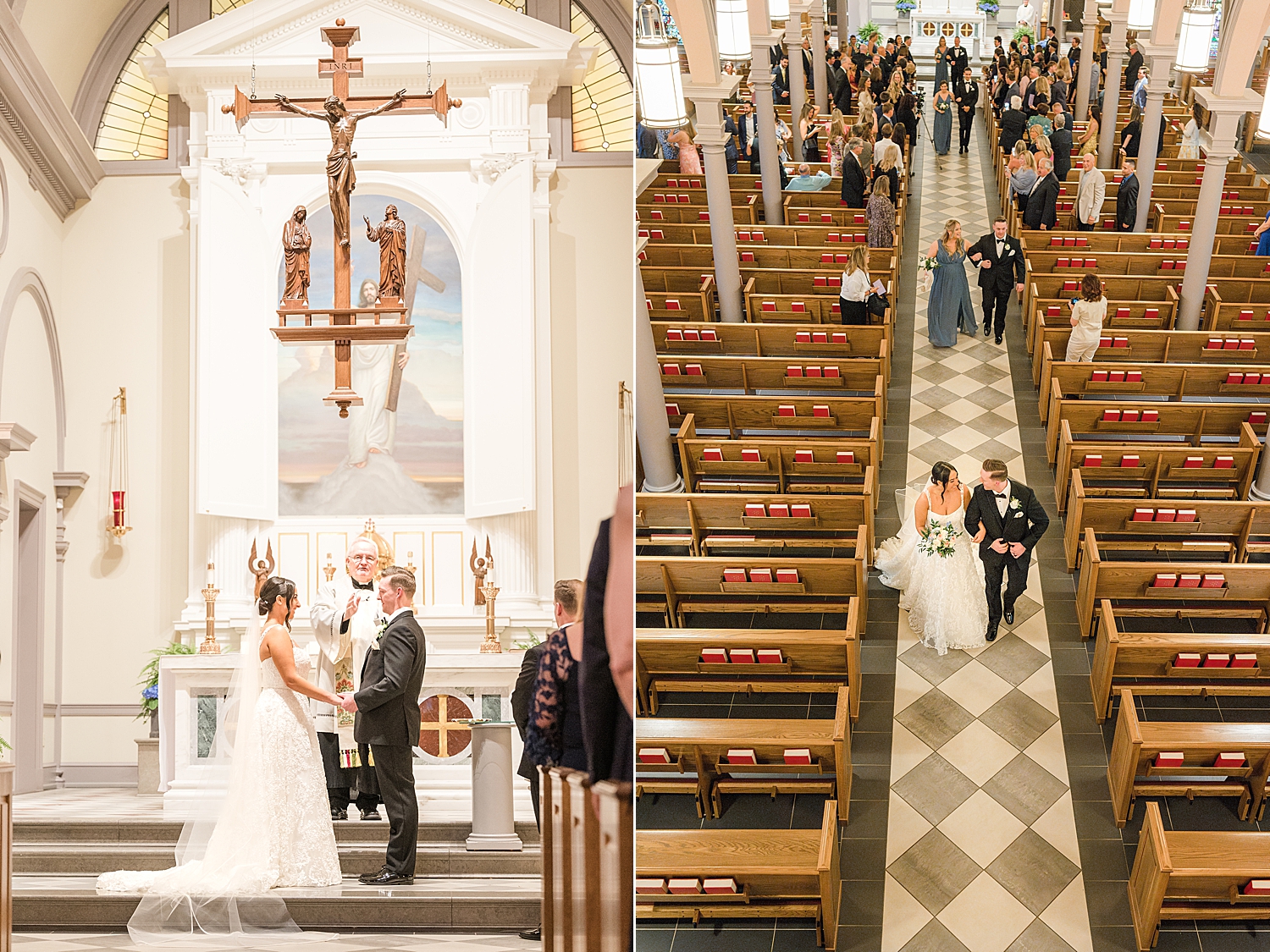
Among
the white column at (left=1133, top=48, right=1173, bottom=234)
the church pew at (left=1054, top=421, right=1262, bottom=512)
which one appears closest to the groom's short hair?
the church pew at (left=1054, top=421, right=1262, bottom=512)

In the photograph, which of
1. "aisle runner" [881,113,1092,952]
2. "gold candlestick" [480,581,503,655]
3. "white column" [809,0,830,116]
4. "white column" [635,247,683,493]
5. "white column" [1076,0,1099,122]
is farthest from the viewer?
"white column" [1076,0,1099,122]

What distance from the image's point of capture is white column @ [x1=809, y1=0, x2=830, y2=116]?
56.2 ft

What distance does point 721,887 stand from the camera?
5.66 meters

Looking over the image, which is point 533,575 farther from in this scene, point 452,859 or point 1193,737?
point 1193,737

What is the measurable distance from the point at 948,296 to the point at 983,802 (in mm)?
5595

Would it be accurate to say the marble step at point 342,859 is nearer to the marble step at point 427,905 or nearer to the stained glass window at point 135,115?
the marble step at point 427,905

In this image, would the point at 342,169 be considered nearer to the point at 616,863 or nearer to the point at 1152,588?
the point at 616,863

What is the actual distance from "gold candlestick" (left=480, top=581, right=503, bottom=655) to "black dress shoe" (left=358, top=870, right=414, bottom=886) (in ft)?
2.65

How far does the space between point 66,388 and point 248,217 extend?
90cm

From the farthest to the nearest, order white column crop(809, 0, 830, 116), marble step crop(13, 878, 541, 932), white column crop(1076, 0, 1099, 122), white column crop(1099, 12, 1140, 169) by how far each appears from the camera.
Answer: white column crop(1076, 0, 1099, 122) → white column crop(809, 0, 830, 116) → white column crop(1099, 12, 1140, 169) → marble step crop(13, 878, 541, 932)

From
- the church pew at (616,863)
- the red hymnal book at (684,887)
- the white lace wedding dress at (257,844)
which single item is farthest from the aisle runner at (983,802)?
the church pew at (616,863)

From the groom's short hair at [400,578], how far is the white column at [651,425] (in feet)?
13.8

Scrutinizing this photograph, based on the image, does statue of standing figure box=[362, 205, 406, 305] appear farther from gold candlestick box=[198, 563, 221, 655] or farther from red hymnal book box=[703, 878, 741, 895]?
red hymnal book box=[703, 878, 741, 895]

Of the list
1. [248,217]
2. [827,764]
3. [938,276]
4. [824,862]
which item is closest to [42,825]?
[248,217]
